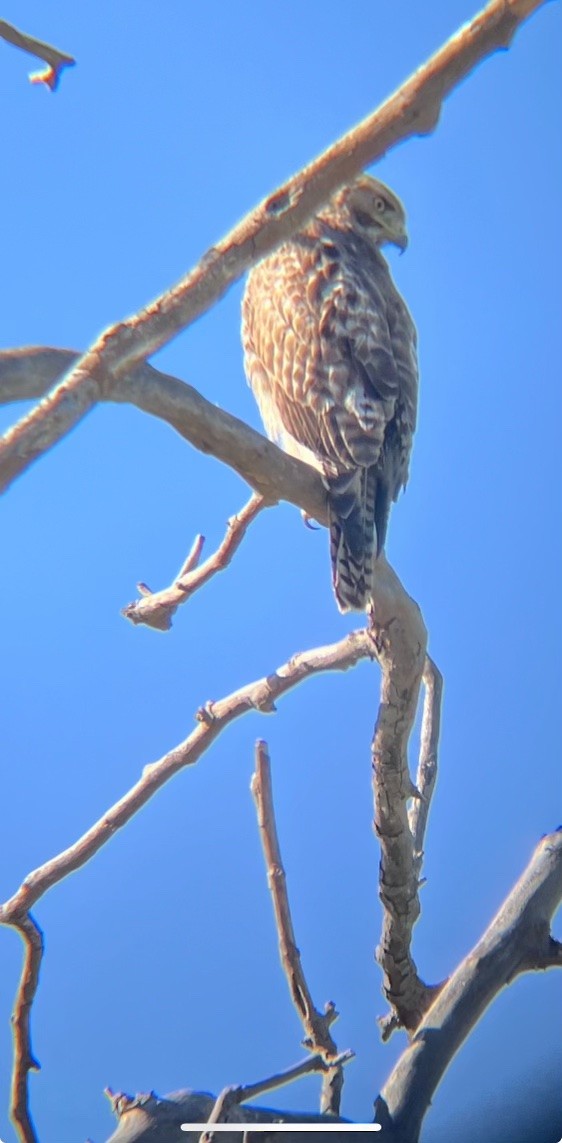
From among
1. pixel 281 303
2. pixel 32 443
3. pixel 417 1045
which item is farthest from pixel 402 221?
pixel 417 1045

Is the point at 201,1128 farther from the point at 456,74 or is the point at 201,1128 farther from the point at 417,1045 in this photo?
the point at 456,74

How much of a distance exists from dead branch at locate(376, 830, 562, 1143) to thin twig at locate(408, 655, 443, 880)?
312 mm

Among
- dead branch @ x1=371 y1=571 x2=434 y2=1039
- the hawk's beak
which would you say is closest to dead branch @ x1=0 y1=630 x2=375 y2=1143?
dead branch @ x1=371 y1=571 x2=434 y2=1039

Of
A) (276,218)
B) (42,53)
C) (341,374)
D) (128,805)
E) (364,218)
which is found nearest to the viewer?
(276,218)

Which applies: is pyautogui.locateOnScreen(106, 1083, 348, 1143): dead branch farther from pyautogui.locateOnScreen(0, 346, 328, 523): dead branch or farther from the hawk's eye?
the hawk's eye

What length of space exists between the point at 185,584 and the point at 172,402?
0.77 m

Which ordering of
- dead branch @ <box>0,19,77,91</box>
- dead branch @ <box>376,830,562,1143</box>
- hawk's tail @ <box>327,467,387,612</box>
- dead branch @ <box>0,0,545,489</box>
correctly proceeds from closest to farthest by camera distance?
dead branch @ <box>0,0,545,489</box> < dead branch @ <box>0,19,77,91</box> < dead branch @ <box>376,830,562,1143</box> < hawk's tail @ <box>327,467,387,612</box>

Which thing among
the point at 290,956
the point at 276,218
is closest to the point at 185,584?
the point at 290,956

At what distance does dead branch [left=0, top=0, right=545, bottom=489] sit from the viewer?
1.54 metres

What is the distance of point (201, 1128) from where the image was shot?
6.40 feet

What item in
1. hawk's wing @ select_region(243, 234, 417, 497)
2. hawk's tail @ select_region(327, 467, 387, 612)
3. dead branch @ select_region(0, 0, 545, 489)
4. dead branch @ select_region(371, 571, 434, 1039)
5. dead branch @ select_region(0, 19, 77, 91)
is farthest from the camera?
hawk's wing @ select_region(243, 234, 417, 497)

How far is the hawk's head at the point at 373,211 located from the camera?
9.63 feet

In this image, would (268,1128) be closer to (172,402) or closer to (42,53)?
(172,402)

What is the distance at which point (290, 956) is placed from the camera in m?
2.26
